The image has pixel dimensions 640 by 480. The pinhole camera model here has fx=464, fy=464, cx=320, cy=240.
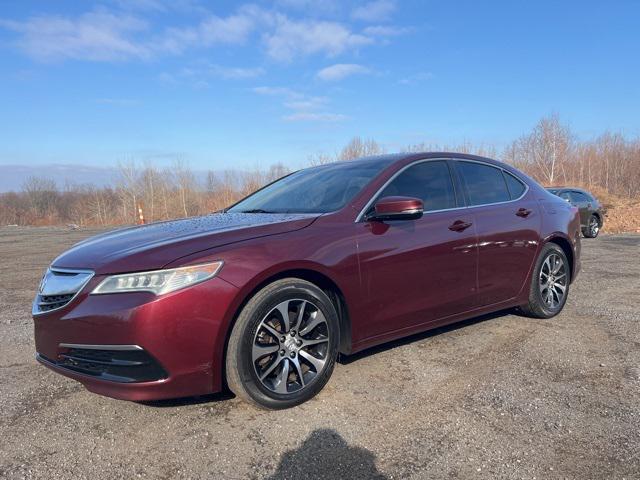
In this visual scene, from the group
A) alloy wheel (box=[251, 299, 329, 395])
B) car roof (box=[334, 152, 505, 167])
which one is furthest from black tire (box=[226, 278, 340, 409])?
car roof (box=[334, 152, 505, 167])

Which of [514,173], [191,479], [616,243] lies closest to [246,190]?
[616,243]

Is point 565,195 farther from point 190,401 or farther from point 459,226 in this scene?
point 190,401

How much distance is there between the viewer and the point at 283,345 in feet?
9.38

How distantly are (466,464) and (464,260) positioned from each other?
5.91 ft

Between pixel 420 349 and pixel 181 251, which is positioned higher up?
pixel 181 251

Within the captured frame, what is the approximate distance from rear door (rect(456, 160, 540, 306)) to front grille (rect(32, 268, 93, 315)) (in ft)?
9.73

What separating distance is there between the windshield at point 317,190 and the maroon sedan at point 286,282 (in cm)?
2

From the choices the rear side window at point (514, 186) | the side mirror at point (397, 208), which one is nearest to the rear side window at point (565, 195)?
the rear side window at point (514, 186)

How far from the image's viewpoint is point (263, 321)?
276cm

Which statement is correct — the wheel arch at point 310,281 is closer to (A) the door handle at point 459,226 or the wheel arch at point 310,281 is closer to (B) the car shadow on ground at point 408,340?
(B) the car shadow on ground at point 408,340

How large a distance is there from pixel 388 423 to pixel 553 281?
2.92m

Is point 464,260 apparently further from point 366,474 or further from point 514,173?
point 366,474

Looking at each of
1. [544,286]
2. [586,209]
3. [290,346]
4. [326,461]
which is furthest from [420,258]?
[586,209]

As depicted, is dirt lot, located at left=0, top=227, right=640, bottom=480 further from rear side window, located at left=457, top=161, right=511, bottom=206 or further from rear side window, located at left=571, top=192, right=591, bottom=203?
rear side window, located at left=571, top=192, right=591, bottom=203
